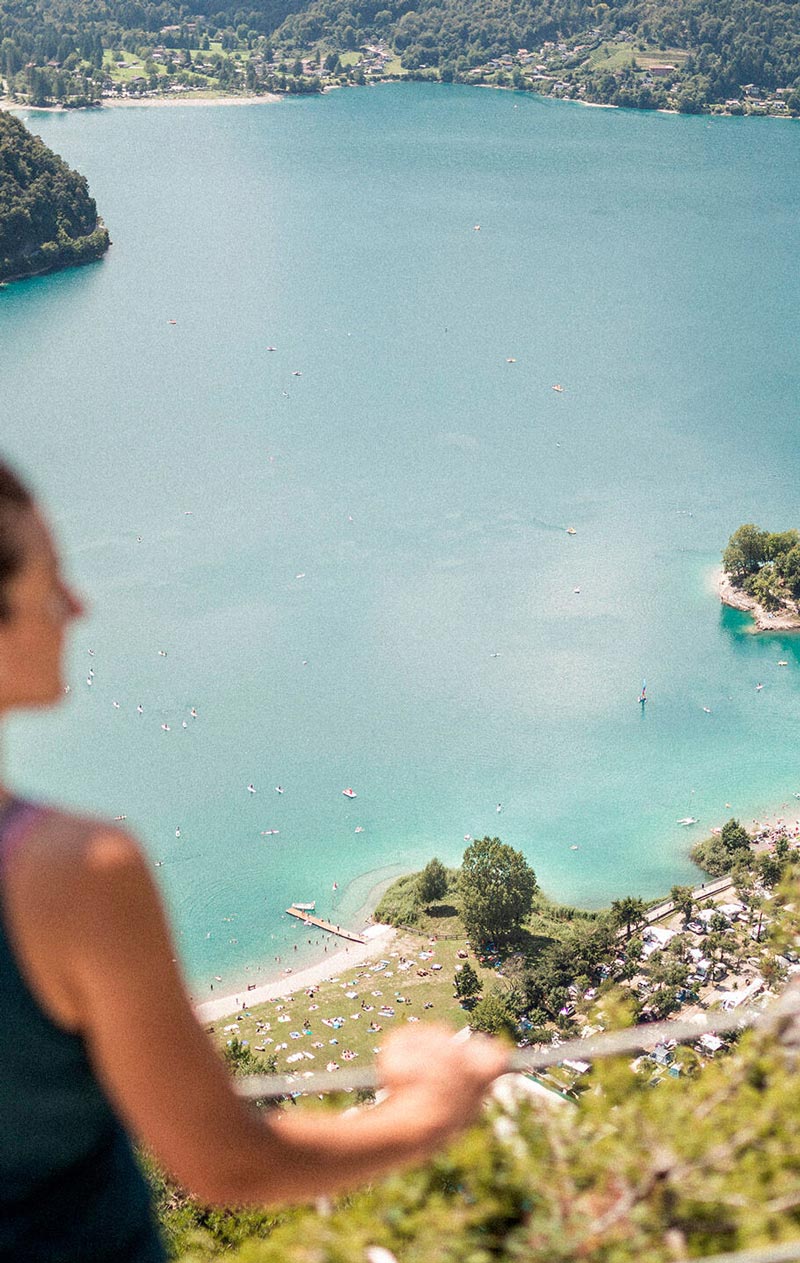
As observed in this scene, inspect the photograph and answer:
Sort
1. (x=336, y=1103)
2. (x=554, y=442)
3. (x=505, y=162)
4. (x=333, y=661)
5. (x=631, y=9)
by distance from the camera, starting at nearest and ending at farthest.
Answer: (x=336, y=1103)
(x=333, y=661)
(x=554, y=442)
(x=505, y=162)
(x=631, y=9)

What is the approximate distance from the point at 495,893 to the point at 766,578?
1358 centimetres

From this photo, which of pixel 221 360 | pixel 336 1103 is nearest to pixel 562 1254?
pixel 336 1103

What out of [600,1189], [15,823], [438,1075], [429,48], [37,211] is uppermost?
[429,48]

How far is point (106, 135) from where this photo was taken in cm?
6894

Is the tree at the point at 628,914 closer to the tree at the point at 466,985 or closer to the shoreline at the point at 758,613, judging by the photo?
the tree at the point at 466,985

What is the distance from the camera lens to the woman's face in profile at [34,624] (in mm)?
825

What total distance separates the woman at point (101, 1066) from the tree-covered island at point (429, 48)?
79512 mm

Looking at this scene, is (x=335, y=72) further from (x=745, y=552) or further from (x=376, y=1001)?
(x=376, y=1001)

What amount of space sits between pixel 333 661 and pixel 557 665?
15.1ft

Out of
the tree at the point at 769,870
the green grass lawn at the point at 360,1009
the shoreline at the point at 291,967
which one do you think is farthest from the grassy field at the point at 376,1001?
the tree at the point at 769,870

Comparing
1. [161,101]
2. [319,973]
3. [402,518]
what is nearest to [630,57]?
[161,101]

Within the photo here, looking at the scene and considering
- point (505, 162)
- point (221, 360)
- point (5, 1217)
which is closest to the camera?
point (5, 1217)

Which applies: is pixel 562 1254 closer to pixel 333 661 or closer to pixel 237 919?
pixel 237 919

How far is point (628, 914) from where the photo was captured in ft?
60.6
